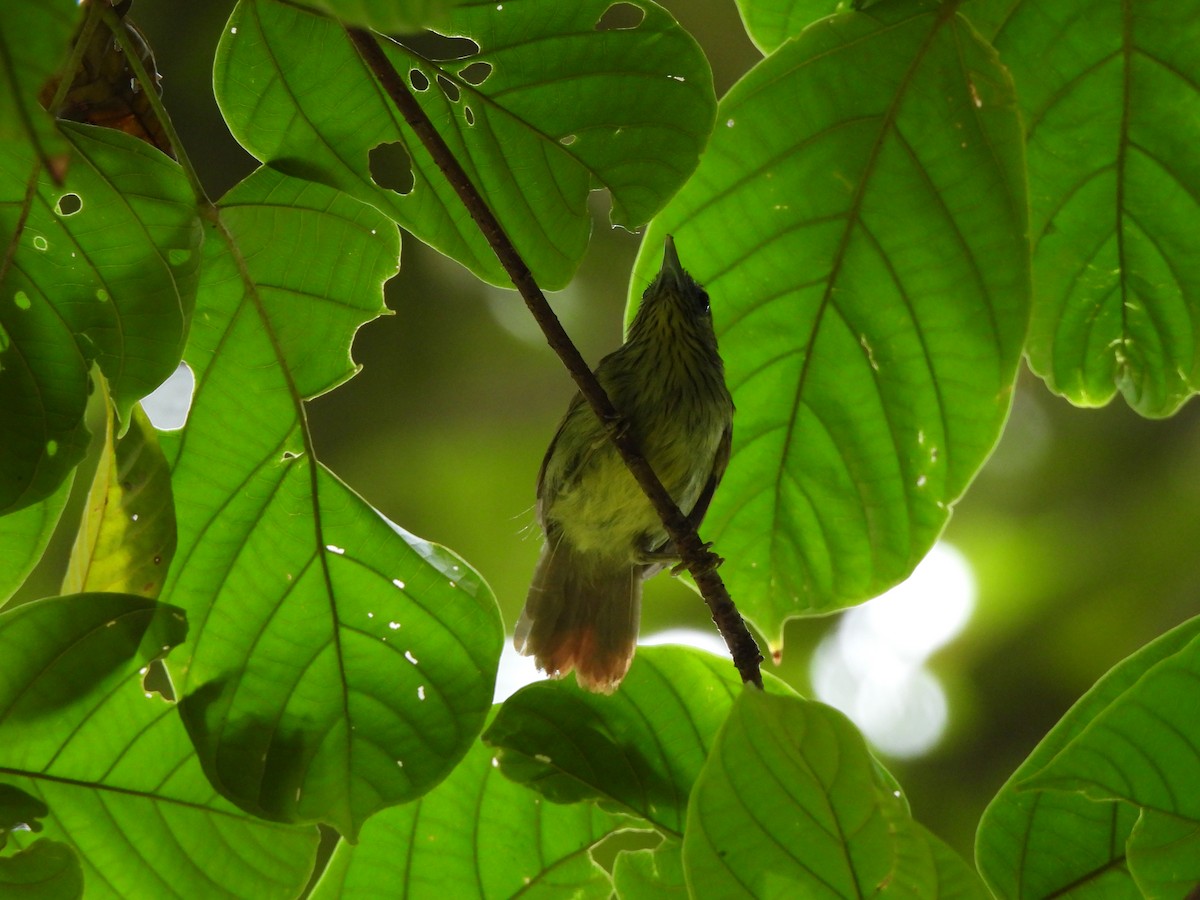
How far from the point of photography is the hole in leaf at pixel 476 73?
1.66 metres

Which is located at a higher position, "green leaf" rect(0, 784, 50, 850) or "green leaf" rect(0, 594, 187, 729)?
"green leaf" rect(0, 594, 187, 729)

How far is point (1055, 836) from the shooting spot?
1551 mm

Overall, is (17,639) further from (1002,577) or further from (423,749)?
(1002,577)

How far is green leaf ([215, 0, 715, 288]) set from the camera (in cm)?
164

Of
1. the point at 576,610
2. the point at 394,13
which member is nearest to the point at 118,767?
the point at 394,13

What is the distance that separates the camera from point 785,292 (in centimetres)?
188

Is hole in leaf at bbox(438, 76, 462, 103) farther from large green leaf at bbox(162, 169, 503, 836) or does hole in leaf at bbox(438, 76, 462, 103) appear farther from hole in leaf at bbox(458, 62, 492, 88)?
large green leaf at bbox(162, 169, 503, 836)

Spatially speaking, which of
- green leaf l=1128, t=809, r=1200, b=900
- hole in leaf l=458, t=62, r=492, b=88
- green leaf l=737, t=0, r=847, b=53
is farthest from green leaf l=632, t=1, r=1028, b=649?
green leaf l=1128, t=809, r=1200, b=900

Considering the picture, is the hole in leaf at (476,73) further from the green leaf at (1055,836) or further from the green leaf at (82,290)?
the green leaf at (1055,836)

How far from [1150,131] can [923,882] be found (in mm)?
1135

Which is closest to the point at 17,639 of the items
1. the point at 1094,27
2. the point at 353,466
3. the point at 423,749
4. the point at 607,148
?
the point at 423,749

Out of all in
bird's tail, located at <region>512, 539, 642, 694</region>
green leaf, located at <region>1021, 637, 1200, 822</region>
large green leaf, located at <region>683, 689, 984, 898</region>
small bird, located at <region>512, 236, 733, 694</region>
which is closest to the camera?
large green leaf, located at <region>683, 689, 984, 898</region>

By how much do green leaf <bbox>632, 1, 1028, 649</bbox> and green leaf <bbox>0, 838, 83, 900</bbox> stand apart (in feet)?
3.24

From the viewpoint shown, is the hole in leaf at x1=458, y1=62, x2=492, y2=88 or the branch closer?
the branch
